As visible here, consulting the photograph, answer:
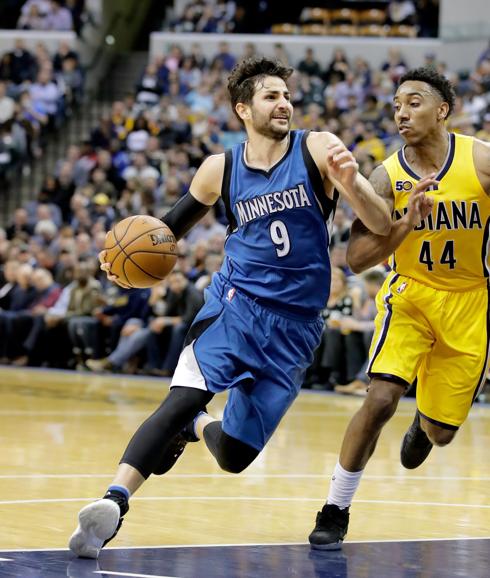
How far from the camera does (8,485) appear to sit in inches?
272

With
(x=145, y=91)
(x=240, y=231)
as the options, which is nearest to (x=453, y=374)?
(x=240, y=231)

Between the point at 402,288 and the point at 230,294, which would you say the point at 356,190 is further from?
the point at 402,288

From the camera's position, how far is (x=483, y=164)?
19.1 ft

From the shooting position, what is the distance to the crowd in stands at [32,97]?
21359mm

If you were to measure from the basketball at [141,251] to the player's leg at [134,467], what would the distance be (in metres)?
0.61

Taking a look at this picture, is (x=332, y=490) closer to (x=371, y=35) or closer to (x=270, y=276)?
(x=270, y=276)

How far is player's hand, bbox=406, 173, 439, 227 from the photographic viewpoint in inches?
207

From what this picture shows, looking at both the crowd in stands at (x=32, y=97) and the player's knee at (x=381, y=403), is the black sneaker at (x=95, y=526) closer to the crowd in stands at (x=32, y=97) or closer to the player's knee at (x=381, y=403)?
the player's knee at (x=381, y=403)

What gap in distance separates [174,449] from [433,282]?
1395 millimetres

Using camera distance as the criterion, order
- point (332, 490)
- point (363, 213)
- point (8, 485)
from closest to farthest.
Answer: point (363, 213), point (332, 490), point (8, 485)

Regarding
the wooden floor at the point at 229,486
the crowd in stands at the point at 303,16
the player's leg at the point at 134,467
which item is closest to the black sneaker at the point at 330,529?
the wooden floor at the point at 229,486

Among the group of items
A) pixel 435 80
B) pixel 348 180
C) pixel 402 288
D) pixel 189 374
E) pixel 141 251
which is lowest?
pixel 189 374

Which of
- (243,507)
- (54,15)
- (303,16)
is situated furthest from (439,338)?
(54,15)

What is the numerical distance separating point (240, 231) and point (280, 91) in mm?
613
